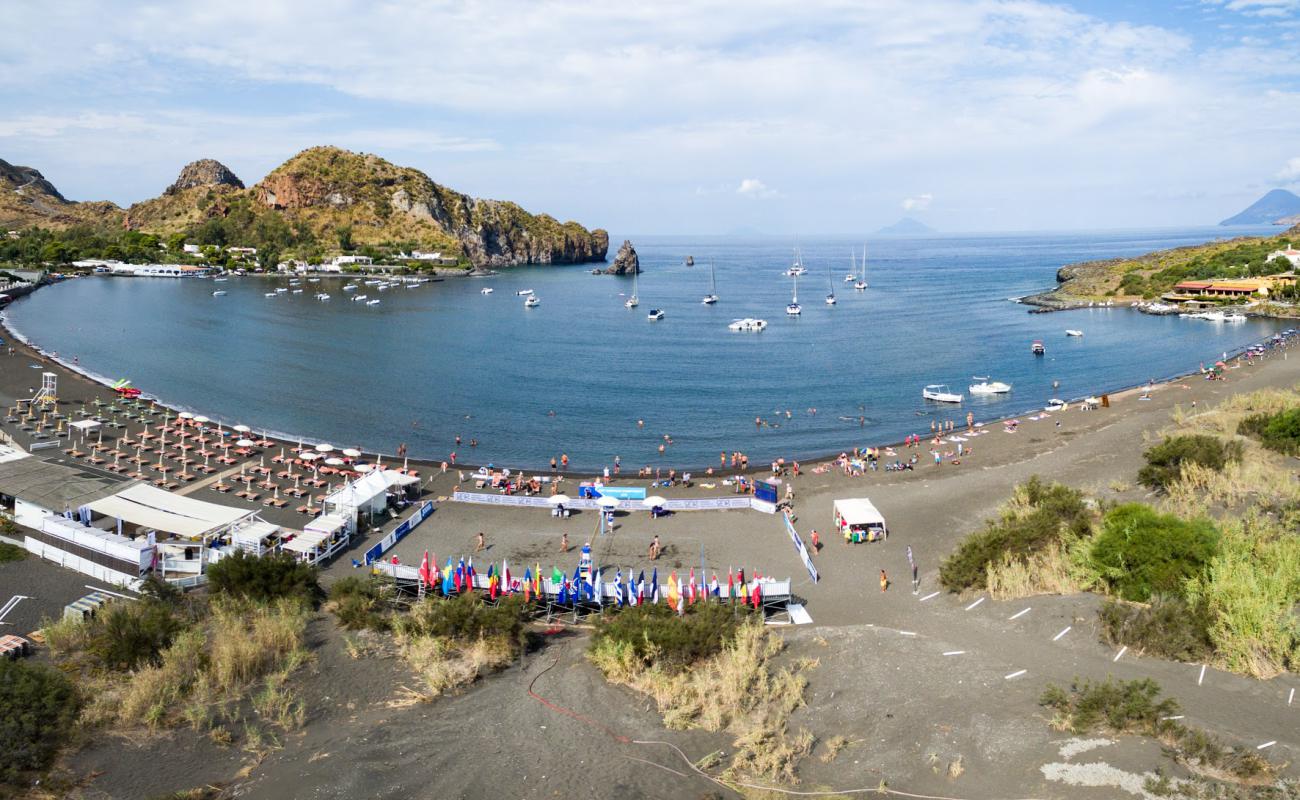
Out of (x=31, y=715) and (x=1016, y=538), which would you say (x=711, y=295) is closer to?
(x=1016, y=538)

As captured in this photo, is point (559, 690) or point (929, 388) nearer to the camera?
point (559, 690)

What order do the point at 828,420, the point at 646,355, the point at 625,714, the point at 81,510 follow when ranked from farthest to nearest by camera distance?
1. the point at 646,355
2. the point at 828,420
3. the point at 81,510
4. the point at 625,714

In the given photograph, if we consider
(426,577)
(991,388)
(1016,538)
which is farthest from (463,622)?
(991,388)

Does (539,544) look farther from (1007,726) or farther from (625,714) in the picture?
(1007,726)

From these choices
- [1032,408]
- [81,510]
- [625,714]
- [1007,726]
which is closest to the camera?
[1007,726]

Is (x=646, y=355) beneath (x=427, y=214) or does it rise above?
beneath

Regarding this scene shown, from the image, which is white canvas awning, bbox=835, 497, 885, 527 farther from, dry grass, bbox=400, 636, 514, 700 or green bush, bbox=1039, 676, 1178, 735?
dry grass, bbox=400, 636, 514, 700

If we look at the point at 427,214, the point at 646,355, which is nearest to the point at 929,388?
the point at 646,355

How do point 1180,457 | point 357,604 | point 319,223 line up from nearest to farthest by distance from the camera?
point 357,604 → point 1180,457 → point 319,223
